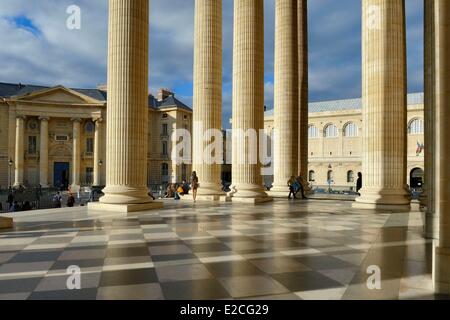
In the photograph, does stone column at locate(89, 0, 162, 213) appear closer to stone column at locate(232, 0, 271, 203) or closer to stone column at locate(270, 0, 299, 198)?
stone column at locate(232, 0, 271, 203)

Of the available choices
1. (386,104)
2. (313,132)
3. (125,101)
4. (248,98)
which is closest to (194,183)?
(248,98)

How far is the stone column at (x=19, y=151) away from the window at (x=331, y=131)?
66775mm

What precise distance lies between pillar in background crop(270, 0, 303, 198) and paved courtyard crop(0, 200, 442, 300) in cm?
1346

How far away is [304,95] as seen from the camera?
96.9ft

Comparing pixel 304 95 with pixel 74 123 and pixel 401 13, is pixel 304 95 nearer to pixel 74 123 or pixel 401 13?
pixel 401 13

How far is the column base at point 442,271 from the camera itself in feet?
20.7

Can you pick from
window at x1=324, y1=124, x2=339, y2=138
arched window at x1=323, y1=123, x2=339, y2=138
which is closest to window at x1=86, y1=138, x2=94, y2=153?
arched window at x1=323, y1=123, x2=339, y2=138

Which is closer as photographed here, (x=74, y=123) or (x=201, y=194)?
(x=201, y=194)

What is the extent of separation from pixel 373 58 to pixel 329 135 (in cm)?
7182

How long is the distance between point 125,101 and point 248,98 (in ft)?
27.5

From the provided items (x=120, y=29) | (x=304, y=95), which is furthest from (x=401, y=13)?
(x=120, y=29)

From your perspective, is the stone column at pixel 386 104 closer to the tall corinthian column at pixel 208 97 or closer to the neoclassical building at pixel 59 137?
the tall corinthian column at pixel 208 97

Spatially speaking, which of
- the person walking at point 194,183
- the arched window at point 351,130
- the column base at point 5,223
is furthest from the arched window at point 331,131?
the column base at point 5,223
